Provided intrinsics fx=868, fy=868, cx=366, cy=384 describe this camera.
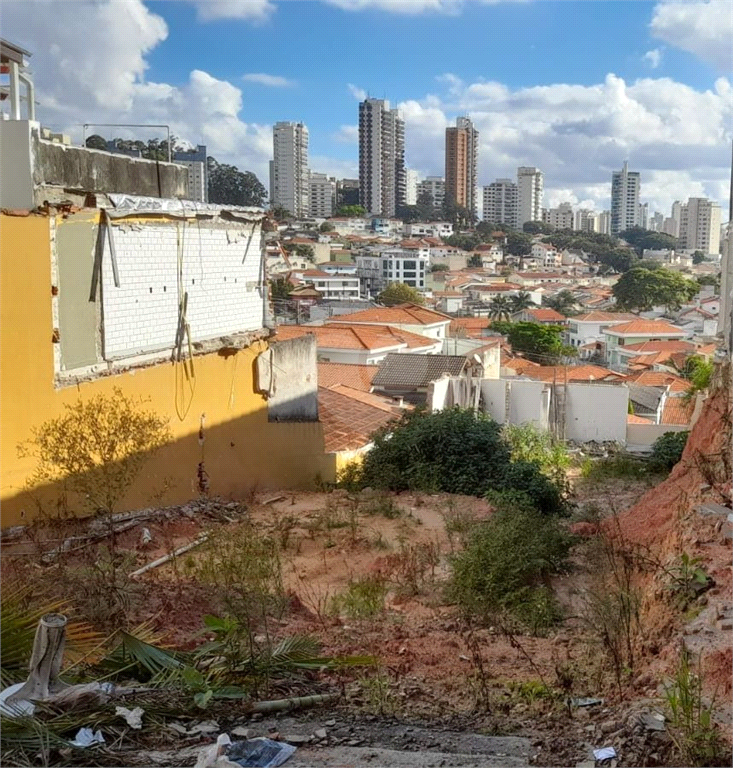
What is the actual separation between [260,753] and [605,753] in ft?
4.91

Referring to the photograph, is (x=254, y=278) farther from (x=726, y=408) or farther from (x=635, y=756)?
(x=635, y=756)

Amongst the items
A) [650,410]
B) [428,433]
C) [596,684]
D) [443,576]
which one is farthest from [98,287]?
[650,410]

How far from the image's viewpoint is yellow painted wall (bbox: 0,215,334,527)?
28.0 ft

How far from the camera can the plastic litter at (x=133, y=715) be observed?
395cm

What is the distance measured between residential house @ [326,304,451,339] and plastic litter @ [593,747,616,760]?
36.2 m

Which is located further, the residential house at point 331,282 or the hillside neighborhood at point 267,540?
the residential house at point 331,282

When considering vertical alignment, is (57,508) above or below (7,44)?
below

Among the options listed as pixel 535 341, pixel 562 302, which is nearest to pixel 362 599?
pixel 535 341

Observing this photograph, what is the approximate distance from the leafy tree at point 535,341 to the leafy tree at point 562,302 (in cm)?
2022

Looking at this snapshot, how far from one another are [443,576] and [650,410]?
2431 centimetres

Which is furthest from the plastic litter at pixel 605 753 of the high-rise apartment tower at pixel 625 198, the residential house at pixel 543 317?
the high-rise apartment tower at pixel 625 198

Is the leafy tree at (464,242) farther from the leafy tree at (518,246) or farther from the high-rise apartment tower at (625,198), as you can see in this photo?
the high-rise apartment tower at (625,198)

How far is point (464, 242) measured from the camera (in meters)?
114

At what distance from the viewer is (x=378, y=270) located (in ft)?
256
